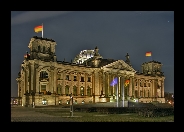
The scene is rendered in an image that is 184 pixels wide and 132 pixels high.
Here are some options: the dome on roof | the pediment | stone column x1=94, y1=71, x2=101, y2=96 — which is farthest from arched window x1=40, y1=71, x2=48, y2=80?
the dome on roof

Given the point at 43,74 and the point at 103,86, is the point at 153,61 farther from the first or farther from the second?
the point at 43,74

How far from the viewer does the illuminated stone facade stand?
7662cm

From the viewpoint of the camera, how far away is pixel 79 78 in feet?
298

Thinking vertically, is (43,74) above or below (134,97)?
above

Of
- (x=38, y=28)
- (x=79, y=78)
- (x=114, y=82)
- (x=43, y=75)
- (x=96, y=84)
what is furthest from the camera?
(x=114, y=82)

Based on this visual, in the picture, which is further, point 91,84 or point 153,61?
point 153,61

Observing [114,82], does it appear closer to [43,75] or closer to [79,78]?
[79,78]

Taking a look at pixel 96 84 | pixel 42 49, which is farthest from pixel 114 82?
pixel 42 49

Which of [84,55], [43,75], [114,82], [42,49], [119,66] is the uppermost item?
[84,55]

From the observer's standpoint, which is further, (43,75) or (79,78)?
(79,78)
